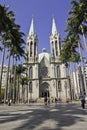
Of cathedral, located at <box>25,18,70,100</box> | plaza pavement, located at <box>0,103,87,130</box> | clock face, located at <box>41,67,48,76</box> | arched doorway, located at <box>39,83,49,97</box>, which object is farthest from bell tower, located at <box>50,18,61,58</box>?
plaza pavement, located at <box>0,103,87,130</box>

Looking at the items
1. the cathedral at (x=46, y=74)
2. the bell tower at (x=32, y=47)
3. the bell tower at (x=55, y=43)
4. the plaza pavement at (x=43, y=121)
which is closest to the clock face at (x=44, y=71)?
the cathedral at (x=46, y=74)

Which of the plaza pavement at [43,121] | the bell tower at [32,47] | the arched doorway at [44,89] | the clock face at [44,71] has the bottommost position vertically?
the plaza pavement at [43,121]

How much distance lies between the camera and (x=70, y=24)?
3325 cm

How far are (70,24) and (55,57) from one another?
136ft

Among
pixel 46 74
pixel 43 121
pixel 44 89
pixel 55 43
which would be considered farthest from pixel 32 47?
pixel 43 121

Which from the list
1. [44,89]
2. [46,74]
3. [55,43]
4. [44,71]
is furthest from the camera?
[55,43]

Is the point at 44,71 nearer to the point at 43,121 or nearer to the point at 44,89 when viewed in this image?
the point at 44,89

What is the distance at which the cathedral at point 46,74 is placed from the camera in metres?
68.8

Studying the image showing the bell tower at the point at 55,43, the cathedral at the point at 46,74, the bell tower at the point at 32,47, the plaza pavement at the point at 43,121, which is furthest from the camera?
the bell tower at the point at 55,43

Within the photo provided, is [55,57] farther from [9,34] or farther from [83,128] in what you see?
[83,128]

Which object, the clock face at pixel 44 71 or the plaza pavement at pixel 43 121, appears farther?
the clock face at pixel 44 71

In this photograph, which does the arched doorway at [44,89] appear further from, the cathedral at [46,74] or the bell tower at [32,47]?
the bell tower at [32,47]

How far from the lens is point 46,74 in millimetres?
73438

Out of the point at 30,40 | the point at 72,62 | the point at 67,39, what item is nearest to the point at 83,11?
the point at 67,39
